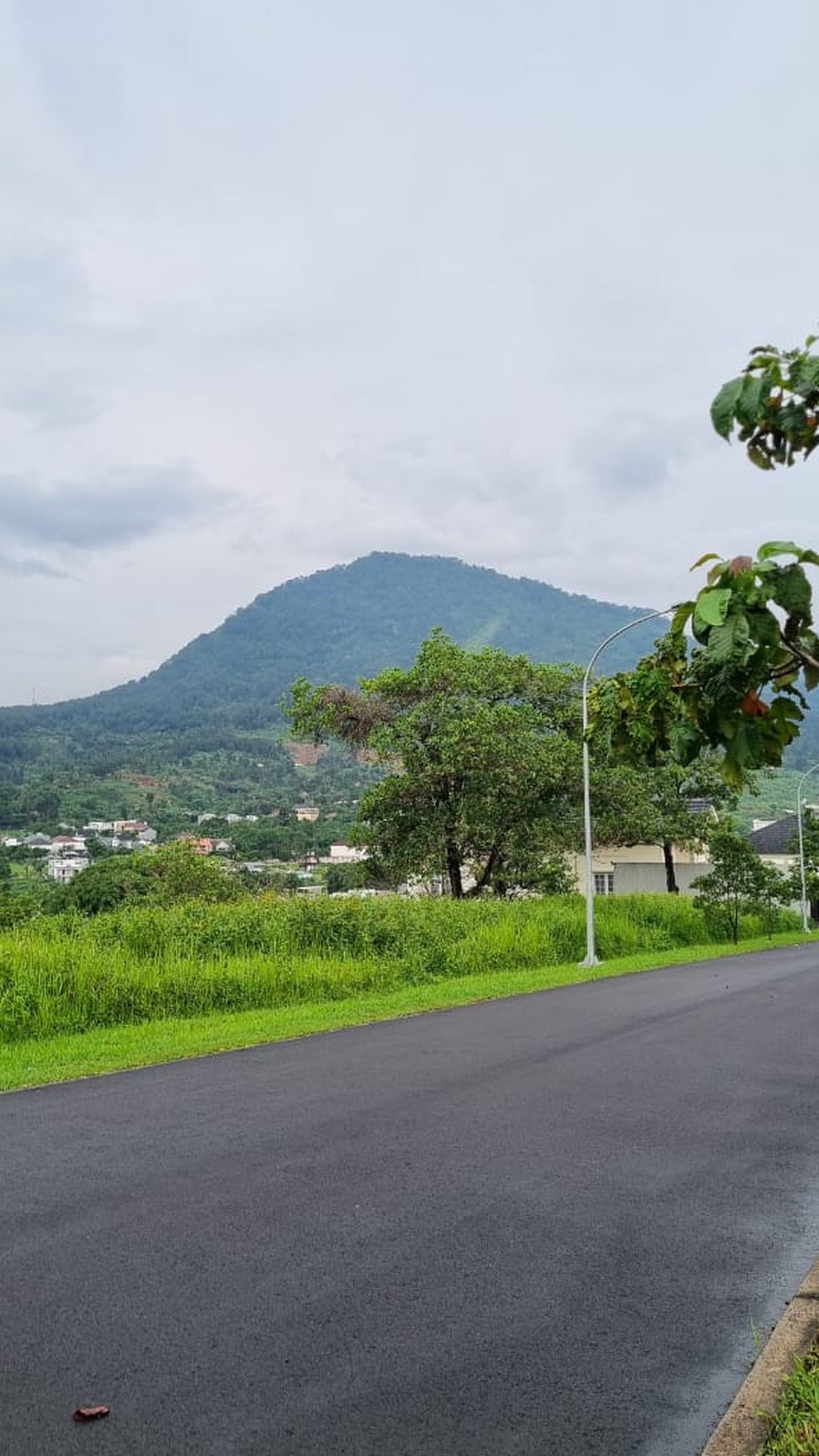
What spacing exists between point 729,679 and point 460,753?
26456 millimetres

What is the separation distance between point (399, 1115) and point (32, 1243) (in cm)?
333

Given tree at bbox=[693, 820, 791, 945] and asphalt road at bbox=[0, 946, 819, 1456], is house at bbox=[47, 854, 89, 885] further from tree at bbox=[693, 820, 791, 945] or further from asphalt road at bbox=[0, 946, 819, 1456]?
asphalt road at bbox=[0, 946, 819, 1456]

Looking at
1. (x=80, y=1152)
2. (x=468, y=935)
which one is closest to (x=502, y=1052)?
(x=80, y=1152)

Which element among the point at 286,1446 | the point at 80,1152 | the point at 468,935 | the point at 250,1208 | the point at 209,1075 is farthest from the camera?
the point at 468,935

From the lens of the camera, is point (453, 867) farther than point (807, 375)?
Yes

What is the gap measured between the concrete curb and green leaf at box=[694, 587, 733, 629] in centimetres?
263

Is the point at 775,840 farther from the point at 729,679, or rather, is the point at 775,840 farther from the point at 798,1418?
the point at 729,679

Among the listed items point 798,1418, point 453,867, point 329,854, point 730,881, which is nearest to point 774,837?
point 329,854

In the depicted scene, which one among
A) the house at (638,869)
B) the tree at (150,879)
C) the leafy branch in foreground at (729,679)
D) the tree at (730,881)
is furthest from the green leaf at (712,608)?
the house at (638,869)

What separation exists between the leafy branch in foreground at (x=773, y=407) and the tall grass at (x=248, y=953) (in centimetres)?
1194

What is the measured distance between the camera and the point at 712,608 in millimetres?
2373

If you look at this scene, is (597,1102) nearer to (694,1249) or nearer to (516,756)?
(694,1249)

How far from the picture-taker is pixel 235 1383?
3.81m

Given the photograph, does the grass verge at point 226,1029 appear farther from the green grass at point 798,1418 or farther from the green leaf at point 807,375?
the green leaf at point 807,375
